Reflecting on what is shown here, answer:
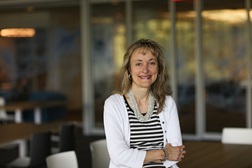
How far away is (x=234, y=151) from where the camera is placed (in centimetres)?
395

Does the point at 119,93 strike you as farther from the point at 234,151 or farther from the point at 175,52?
the point at 175,52

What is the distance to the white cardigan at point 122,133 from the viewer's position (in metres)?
2.66

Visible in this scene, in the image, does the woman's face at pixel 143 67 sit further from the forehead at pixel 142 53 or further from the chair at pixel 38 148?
Answer: the chair at pixel 38 148

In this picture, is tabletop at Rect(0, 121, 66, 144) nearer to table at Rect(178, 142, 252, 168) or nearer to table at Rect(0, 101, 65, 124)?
table at Rect(178, 142, 252, 168)

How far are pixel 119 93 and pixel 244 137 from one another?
2196 millimetres

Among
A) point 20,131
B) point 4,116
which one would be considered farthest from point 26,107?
point 20,131

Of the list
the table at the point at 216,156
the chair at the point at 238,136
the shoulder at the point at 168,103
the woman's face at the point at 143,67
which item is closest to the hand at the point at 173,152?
the shoulder at the point at 168,103

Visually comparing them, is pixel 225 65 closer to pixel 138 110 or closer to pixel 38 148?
pixel 38 148

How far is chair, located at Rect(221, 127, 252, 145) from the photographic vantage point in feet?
15.2

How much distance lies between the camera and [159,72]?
113 inches

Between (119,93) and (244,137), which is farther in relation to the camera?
(244,137)

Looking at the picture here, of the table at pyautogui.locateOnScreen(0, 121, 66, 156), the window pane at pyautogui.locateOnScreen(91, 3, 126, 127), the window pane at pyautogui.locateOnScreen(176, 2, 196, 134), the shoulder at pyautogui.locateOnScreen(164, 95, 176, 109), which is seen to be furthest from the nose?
the window pane at pyautogui.locateOnScreen(91, 3, 126, 127)

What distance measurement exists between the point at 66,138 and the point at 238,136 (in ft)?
6.86

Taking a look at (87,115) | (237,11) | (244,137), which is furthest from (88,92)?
(244,137)
